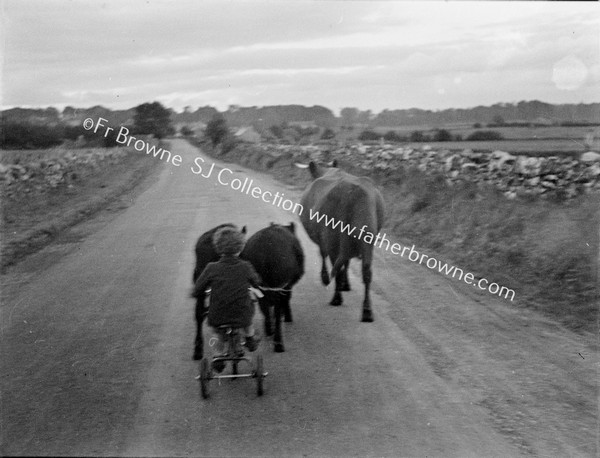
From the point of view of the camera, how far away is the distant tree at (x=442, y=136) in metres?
20.6

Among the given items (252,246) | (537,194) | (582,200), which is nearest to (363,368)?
(252,246)

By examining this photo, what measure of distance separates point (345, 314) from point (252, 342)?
2084 millimetres

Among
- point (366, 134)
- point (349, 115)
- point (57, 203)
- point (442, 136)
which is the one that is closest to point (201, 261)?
point (349, 115)

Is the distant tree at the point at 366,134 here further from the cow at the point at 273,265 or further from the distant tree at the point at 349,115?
the cow at the point at 273,265

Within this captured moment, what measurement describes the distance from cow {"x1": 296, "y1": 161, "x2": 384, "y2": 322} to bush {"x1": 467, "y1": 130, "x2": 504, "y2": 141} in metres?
12.7

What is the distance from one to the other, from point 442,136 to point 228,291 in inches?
742

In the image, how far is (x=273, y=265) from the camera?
5.41 m

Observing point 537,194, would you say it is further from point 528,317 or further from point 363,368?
point 363,368

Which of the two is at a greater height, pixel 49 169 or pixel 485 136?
pixel 485 136

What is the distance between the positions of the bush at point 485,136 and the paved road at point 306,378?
493 inches

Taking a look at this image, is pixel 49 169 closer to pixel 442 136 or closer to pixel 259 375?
pixel 259 375

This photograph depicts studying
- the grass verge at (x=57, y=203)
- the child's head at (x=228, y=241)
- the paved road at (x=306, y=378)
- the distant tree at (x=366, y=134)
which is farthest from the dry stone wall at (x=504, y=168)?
the child's head at (x=228, y=241)

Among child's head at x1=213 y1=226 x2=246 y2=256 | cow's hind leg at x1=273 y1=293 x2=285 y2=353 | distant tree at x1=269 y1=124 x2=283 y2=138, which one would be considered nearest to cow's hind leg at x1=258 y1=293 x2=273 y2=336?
cow's hind leg at x1=273 y1=293 x2=285 y2=353

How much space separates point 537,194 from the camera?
11.4 m
